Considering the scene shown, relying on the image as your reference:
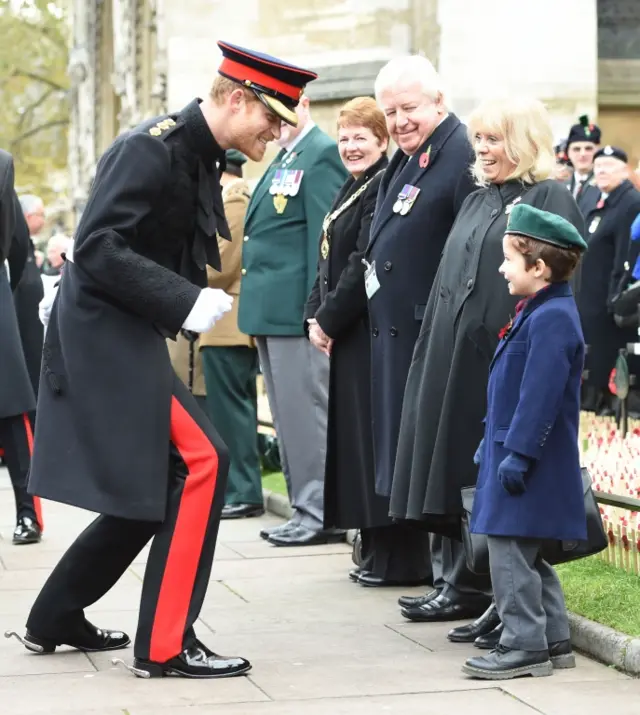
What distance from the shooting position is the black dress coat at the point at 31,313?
34.7 ft

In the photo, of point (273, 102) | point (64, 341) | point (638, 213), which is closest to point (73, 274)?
point (64, 341)

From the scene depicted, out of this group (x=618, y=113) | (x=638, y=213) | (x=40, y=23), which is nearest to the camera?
(x=638, y=213)

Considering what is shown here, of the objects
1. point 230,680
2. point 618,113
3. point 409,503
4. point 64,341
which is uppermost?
point 618,113

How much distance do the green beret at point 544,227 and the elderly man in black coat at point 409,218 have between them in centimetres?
113

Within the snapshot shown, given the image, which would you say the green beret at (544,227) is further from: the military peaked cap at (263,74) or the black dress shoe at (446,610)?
the black dress shoe at (446,610)

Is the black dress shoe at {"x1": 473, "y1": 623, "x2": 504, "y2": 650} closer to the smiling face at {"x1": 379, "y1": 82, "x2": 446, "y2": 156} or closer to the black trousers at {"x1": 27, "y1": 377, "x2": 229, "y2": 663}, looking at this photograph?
the black trousers at {"x1": 27, "y1": 377, "x2": 229, "y2": 663}

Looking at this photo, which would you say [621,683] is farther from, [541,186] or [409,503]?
[541,186]

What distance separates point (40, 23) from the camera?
4838 cm

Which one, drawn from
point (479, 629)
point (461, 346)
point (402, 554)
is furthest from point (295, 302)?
point (479, 629)

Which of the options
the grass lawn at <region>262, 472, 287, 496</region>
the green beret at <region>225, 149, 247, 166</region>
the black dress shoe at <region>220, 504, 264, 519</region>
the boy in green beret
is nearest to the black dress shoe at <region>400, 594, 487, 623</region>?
the boy in green beret

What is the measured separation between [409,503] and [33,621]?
138cm

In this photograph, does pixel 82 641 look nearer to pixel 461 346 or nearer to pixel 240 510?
pixel 461 346

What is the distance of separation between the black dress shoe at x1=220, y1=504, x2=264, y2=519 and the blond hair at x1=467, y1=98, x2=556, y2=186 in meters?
3.98

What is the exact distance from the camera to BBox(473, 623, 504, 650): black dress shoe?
20.5 ft
